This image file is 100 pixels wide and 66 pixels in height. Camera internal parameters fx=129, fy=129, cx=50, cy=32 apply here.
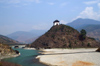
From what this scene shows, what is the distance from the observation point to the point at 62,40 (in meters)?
154

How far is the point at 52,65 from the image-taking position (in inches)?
1881

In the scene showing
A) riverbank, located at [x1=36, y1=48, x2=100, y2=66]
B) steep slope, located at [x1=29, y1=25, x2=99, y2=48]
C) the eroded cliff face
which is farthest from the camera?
steep slope, located at [x1=29, y1=25, x2=99, y2=48]

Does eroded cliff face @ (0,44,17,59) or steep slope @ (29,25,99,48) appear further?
steep slope @ (29,25,99,48)

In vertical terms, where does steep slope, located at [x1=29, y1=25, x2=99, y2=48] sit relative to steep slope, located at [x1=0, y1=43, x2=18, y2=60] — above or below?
above

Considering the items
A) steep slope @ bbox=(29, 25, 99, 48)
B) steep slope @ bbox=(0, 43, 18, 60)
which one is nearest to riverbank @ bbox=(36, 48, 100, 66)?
steep slope @ bbox=(0, 43, 18, 60)

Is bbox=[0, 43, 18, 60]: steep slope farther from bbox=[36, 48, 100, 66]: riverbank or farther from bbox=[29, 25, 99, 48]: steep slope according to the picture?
bbox=[29, 25, 99, 48]: steep slope

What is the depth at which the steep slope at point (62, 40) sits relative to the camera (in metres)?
148

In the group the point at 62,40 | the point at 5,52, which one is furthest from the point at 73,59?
the point at 62,40

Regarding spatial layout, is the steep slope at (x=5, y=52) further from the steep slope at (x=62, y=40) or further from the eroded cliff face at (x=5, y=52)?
the steep slope at (x=62, y=40)

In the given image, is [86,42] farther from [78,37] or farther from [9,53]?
[9,53]

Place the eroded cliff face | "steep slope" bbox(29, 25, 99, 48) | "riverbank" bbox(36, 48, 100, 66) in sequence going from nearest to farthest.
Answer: "riverbank" bbox(36, 48, 100, 66) < the eroded cliff face < "steep slope" bbox(29, 25, 99, 48)

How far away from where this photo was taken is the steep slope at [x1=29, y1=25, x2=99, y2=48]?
486 feet

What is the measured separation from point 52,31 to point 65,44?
3281 centimetres

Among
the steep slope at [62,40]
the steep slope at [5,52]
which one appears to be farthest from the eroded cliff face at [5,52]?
the steep slope at [62,40]
